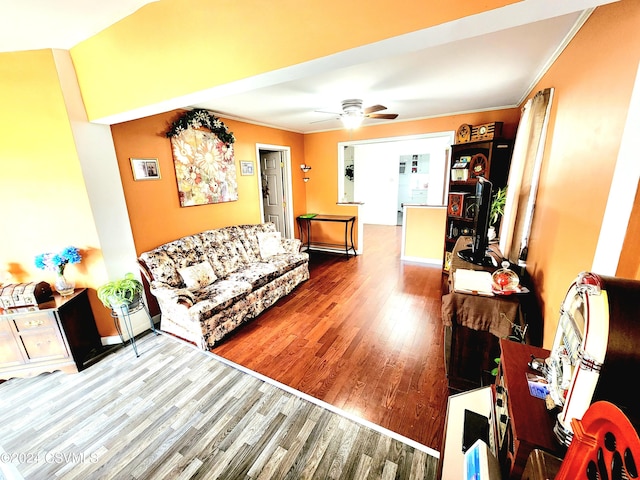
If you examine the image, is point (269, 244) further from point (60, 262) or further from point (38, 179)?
point (38, 179)

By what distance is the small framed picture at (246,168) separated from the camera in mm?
4059

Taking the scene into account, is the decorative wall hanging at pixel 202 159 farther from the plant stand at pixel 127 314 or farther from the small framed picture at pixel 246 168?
the plant stand at pixel 127 314

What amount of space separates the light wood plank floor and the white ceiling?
216 centimetres

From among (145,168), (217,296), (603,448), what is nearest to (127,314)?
(217,296)

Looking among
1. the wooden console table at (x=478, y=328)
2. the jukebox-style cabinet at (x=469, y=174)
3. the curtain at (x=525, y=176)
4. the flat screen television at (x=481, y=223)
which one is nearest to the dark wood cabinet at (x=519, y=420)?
the wooden console table at (x=478, y=328)

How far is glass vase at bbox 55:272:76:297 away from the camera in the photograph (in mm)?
2320

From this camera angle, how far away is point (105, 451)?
5.32ft

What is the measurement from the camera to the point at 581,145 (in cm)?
134

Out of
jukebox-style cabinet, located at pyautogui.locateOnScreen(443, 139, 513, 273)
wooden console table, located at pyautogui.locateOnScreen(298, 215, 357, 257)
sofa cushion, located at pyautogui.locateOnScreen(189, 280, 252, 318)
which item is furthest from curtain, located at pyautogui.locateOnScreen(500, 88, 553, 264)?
A: wooden console table, located at pyautogui.locateOnScreen(298, 215, 357, 257)

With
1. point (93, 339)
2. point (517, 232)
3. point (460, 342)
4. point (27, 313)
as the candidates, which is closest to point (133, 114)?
point (27, 313)

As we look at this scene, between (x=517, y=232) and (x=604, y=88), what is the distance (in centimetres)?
139

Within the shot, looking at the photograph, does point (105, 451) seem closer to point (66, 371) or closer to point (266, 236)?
point (66, 371)

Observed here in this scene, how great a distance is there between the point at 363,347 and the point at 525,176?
2.07 meters

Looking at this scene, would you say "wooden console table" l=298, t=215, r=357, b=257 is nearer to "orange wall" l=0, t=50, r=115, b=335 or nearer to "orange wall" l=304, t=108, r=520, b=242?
"orange wall" l=304, t=108, r=520, b=242
